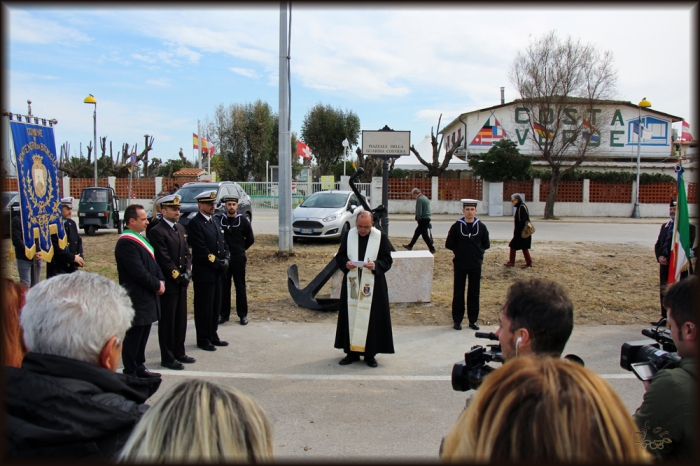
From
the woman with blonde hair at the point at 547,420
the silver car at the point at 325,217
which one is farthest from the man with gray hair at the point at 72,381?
the silver car at the point at 325,217

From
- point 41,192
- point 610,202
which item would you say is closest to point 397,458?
point 41,192

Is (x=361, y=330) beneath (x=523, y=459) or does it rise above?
beneath

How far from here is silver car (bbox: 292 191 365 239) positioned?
1686 cm

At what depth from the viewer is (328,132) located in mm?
50531

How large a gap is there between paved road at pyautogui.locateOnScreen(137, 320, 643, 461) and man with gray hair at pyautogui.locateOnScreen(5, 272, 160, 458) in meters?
2.12

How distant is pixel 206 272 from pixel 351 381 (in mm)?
2536

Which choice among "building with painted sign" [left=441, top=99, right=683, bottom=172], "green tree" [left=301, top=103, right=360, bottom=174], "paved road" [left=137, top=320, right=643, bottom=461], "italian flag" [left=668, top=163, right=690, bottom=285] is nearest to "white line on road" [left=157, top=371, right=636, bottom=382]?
"paved road" [left=137, top=320, right=643, bottom=461]

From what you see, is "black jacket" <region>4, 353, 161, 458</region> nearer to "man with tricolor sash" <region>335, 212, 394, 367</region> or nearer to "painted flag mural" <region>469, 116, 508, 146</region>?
"man with tricolor sash" <region>335, 212, 394, 367</region>

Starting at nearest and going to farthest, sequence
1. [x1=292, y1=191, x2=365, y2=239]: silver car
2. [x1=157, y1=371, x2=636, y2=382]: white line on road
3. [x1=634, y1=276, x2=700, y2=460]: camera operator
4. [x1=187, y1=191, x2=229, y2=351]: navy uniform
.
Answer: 1. [x1=634, y1=276, x2=700, y2=460]: camera operator
2. [x1=157, y1=371, x2=636, y2=382]: white line on road
3. [x1=187, y1=191, x2=229, y2=351]: navy uniform
4. [x1=292, y1=191, x2=365, y2=239]: silver car

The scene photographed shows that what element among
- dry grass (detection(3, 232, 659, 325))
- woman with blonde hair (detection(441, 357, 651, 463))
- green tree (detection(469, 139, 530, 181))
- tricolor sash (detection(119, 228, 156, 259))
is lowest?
dry grass (detection(3, 232, 659, 325))

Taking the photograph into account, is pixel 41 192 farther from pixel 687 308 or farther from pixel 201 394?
pixel 687 308

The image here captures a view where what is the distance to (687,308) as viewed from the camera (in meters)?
2.41

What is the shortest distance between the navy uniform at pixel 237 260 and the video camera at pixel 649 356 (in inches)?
238

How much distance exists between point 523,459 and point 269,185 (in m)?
35.5
